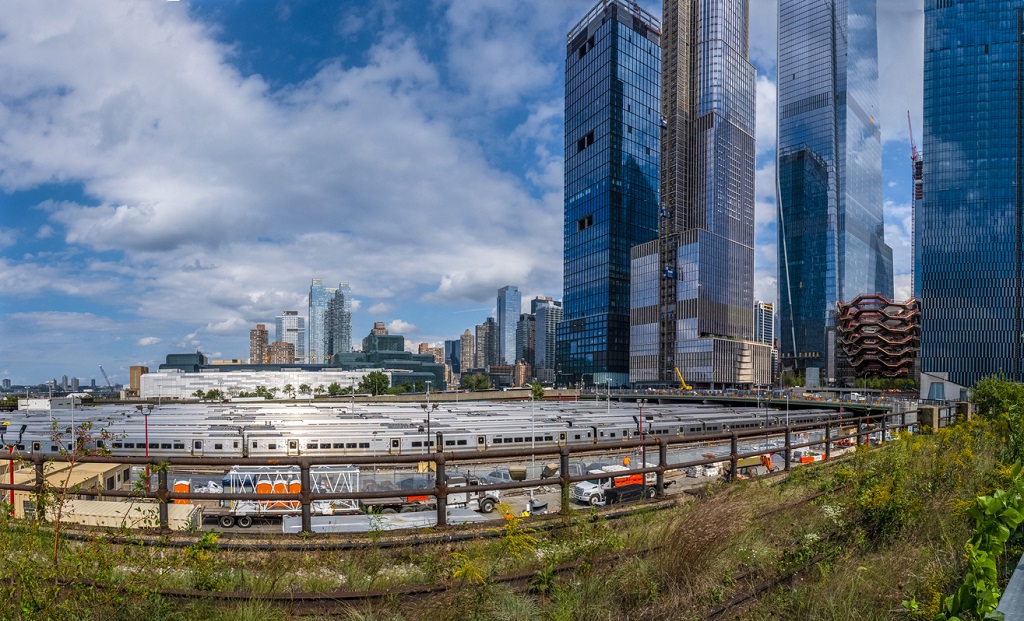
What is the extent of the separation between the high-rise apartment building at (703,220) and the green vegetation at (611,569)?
129102 mm

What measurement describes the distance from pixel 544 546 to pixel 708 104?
184 m

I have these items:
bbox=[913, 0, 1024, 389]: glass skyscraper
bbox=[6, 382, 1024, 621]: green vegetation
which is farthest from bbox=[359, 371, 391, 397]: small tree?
bbox=[6, 382, 1024, 621]: green vegetation

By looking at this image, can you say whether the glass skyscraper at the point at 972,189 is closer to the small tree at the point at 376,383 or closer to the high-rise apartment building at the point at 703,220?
the high-rise apartment building at the point at 703,220

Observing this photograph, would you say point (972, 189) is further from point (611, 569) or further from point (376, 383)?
point (611, 569)

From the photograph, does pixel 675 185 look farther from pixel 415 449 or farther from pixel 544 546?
pixel 544 546

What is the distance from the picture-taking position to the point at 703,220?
160125 mm

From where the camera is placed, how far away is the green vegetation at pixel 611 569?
427cm

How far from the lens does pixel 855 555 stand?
18.6 ft

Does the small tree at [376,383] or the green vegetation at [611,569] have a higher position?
the green vegetation at [611,569]

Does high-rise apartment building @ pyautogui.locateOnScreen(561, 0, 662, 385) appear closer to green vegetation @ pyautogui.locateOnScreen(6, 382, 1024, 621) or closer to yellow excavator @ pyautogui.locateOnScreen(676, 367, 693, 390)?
yellow excavator @ pyautogui.locateOnScreen(676, 367, 693, 390)

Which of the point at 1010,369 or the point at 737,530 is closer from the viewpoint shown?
the point at 737,530

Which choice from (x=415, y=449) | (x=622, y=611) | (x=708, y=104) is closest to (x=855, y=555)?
(x=622, y=611)

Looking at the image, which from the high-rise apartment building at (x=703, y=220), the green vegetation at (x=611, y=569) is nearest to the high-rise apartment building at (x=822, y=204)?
the high-rise apartment building at (x=703, y=220)

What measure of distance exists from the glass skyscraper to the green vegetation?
134m
